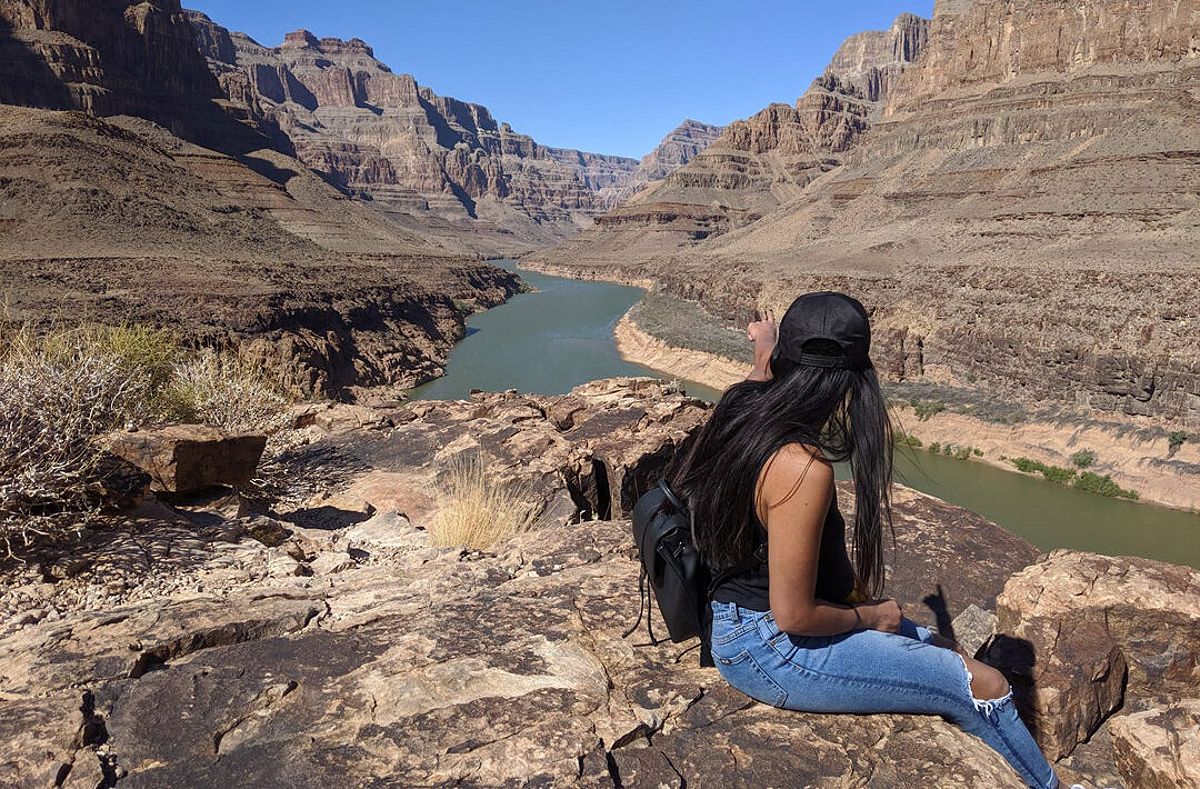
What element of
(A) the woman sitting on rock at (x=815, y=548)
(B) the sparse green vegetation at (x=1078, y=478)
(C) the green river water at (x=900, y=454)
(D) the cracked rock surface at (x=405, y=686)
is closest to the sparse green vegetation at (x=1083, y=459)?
(B) the sparse green vegetation at (x=1078, y=478)

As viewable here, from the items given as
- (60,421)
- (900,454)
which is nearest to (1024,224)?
(900,454)

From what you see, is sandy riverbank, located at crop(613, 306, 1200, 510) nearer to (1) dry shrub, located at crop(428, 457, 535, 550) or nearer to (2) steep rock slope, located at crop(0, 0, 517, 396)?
(1) dry shrub, located at crop(428, 457, 535, 550)

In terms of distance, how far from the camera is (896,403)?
87.7ft

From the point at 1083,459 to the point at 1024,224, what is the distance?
80.1ft

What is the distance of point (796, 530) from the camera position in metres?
2.03

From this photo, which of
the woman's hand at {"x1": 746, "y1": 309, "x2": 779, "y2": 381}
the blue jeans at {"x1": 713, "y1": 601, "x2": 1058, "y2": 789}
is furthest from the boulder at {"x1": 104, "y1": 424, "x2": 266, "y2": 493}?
the blue jeans at {"x1": 713, "y1": 601, "x2": 1058, "y2": 789}

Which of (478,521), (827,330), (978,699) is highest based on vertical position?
(827,330)

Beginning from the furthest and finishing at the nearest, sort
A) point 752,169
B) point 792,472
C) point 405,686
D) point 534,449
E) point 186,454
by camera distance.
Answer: point 752,169, point 534,449, point 186,454, point 405,686, point 792,472

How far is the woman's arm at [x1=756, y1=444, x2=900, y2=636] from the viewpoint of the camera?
1997 mm

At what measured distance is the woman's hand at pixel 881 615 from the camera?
238 centimetres

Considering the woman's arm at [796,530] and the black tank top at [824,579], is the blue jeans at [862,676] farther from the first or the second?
the woman's arm at [796,530]

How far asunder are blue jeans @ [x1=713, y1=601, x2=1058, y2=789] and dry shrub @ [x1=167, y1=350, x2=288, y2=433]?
737 cm

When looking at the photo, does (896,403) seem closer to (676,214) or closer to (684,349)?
(684,349)

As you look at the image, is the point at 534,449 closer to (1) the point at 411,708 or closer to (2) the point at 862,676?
(1) the point at 411,708
